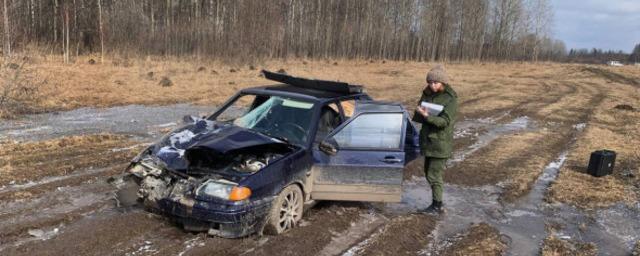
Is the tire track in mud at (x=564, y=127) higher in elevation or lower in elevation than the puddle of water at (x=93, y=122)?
higher

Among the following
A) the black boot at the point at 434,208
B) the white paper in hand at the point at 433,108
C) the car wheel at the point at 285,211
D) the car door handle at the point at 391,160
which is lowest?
the black boot at the point at 434,208

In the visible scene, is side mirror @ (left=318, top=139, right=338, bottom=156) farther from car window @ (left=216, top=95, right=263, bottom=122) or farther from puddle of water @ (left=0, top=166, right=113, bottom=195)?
puddle of water @ (left=0, top=166, right=113, bottom=195)

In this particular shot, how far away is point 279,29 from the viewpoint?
40062mm

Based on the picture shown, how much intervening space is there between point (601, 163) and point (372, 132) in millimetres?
5185

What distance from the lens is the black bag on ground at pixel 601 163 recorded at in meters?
9.02

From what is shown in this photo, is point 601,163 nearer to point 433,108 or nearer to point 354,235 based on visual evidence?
point 433,108

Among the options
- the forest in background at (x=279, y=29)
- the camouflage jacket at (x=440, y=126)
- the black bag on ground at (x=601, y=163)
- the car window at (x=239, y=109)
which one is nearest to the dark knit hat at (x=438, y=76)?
the camouflage jacket at (x=440, y=126)

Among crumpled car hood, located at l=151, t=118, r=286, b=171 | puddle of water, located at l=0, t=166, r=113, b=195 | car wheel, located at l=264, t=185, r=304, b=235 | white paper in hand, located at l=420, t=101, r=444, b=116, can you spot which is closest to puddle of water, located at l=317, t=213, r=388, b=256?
car wheel, located at l=264, t=185, r=304, b=235

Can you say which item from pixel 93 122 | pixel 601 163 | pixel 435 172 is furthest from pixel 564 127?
pixel 93 122

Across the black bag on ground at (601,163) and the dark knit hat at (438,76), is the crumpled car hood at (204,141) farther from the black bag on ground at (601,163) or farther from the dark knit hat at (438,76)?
the black bag on ground at (601,163)

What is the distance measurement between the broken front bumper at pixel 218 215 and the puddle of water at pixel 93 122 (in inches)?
243

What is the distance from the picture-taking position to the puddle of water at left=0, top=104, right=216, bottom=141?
1050 centimetres

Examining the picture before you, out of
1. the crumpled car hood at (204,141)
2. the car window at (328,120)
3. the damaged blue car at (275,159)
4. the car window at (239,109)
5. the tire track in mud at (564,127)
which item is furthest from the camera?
the car window at (239,109)

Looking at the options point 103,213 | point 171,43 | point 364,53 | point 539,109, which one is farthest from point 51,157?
point 364,53
